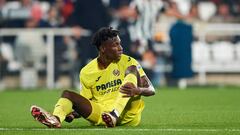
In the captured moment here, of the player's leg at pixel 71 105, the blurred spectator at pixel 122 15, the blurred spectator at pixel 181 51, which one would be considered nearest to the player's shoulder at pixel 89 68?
the player's leg at pixel 71 105

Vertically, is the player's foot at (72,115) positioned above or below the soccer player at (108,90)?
below

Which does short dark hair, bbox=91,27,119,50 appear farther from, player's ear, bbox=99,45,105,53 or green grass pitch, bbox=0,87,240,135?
green grass pitch, bbox=0,87,240,135

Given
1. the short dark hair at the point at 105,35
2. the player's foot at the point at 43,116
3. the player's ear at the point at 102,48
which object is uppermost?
the short dark hair at the point at 105,35

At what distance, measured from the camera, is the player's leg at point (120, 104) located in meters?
9.34

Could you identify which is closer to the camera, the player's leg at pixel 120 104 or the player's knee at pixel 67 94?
the player's leg at pixel 120 104

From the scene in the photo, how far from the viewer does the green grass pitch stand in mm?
9297

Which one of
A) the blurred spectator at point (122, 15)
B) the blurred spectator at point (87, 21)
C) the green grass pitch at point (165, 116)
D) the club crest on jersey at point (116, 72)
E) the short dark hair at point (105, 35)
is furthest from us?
the blurred spectator at point (122, 15)

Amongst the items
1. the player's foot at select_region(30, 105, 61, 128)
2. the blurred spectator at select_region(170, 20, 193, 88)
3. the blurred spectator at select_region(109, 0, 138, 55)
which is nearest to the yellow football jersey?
the player's foot at select_region(30, 105, 61, 128)

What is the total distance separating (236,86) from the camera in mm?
23125

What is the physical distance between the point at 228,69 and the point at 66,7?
186 inches

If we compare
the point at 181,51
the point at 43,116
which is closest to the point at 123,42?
the point at 181,51

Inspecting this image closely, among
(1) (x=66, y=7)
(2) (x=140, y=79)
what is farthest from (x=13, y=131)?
(1) (x=66, y=7)

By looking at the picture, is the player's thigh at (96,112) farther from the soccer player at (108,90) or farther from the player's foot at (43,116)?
the player's foot at (43,116)

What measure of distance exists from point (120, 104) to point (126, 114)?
44 centimetres
